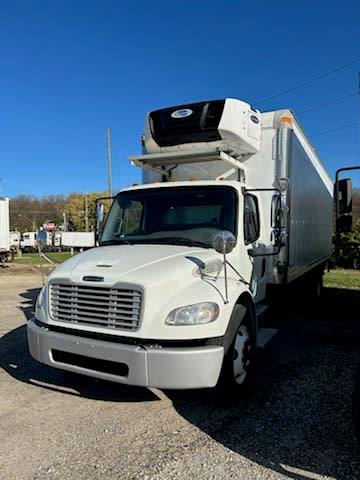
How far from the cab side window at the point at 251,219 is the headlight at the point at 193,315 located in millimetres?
1547

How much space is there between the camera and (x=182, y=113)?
5.89m

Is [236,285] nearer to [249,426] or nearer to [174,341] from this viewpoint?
[174,341]

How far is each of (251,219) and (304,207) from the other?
10.4 feet

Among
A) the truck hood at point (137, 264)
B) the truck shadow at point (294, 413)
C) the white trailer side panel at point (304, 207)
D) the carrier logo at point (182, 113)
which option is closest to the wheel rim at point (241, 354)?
the truck shadow at point (294, 413)

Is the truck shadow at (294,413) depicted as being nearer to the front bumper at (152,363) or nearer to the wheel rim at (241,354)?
the wheel rim at (241,354)

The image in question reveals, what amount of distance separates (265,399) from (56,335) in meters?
2.26

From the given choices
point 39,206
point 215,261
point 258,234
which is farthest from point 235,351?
point 39,206

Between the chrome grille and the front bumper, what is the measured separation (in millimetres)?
194

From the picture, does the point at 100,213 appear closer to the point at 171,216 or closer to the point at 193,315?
the point at 171,216

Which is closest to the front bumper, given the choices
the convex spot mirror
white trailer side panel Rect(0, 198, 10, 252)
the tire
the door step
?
the tire

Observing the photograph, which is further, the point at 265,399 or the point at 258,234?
the point at 258,234

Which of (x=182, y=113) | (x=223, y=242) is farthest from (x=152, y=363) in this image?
(x=182, y=113)

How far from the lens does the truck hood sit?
381cm

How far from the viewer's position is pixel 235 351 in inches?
163
